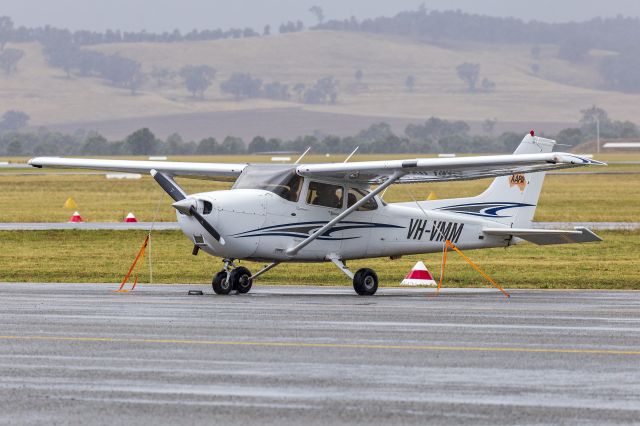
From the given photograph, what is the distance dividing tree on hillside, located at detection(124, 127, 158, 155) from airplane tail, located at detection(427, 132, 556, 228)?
152 meters

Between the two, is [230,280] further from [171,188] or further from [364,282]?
[364,282]

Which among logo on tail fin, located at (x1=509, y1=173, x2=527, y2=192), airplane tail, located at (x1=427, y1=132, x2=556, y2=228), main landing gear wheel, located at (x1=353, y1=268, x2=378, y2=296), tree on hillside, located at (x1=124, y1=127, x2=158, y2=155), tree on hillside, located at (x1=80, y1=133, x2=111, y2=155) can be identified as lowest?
tree on hillside, located at (x1=80, y1=133, x2=111, y2=155)

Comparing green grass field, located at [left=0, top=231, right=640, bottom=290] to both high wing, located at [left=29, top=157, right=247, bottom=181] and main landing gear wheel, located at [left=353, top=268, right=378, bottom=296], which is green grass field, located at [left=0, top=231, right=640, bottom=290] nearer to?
high wing, located at [left=29, top=157, right=247, bottom=181]

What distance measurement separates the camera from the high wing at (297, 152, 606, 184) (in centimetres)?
2000

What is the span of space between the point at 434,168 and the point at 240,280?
341 centimetres

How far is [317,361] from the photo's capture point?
12.7 meters

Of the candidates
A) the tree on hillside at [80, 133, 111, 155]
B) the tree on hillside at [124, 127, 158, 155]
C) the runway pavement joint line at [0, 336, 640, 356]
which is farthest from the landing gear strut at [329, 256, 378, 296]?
the tree on hillside at [80, 133, 111, 155]

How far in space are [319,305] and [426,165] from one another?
2.99 meters

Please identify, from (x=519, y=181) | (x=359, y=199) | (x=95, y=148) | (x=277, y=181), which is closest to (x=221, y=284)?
(x=277, y=181)

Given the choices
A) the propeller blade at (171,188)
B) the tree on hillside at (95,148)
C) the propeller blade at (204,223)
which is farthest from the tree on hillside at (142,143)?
the propeller blade at (204,223)

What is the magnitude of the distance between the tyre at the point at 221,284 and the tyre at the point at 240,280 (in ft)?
0.25

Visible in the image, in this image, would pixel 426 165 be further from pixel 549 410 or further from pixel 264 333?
pixel 549 410

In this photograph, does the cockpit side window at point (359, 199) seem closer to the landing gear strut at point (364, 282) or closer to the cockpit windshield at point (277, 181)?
the cockpit windshield at point (277, 181)

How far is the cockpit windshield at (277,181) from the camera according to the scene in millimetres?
21156
